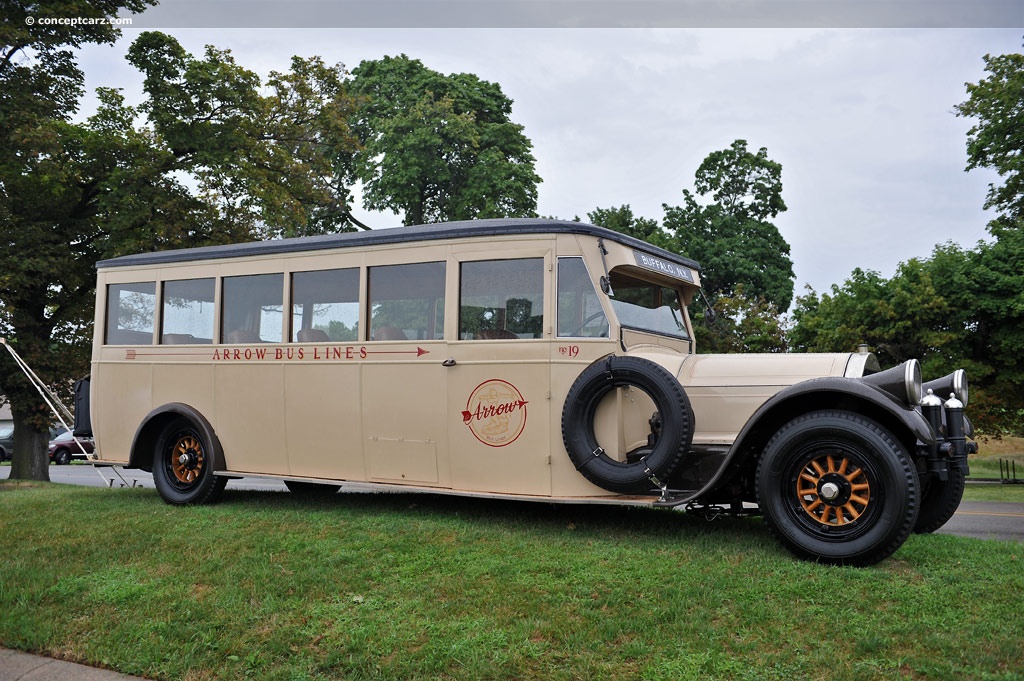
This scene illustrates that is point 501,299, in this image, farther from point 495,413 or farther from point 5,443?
point 5,443

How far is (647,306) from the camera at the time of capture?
7691mm

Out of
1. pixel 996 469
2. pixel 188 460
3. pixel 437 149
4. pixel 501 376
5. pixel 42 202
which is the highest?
pixel 437 149

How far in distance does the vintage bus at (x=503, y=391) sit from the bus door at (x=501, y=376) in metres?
0.02

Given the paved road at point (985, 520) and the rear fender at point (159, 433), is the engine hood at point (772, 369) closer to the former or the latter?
the paved road at point (985, 520)

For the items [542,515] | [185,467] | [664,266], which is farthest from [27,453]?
[664,266]

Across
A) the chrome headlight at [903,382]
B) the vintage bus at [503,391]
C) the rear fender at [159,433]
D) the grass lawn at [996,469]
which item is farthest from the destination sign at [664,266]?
the grass lawn at [996,469]

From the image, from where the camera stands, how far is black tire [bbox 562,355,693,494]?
630cm

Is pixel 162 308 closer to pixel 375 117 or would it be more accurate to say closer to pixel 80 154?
pixel 80 154

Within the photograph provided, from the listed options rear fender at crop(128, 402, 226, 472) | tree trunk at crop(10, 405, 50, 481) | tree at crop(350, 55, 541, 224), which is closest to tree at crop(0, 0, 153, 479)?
tree trunk at crop(10, 405, 50, 481)

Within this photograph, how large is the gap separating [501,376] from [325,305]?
6.88ft

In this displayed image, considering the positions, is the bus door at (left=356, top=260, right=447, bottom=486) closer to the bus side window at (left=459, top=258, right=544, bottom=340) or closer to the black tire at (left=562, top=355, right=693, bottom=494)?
the bus side window at (left=459, top=258, right=544, bottom=340)

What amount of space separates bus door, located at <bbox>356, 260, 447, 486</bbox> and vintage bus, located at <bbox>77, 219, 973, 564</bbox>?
2 centimetres

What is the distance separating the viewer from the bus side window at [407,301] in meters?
7.55

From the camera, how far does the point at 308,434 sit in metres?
8.18
